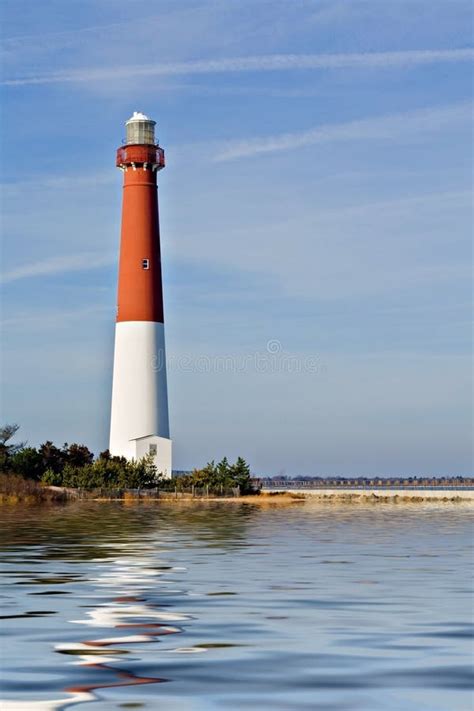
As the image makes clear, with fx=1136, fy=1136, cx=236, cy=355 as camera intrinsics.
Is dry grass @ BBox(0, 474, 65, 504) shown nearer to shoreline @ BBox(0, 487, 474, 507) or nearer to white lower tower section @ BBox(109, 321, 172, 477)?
shoreline @ BBox(0, 487, 474, 507)

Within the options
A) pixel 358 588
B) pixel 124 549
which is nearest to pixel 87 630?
pixel 358 588

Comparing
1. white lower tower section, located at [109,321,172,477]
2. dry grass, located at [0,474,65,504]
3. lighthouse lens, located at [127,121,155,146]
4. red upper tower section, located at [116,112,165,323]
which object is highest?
lighthouse lens, located at [127,121,155,146]

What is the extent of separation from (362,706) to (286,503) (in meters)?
56.6

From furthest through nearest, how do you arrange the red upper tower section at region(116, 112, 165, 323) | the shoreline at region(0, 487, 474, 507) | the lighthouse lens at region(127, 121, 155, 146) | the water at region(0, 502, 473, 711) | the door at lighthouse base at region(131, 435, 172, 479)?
1. the lighthouse lens at region(127, 121, 155, 146)
2. the door at lighthouse base at region(131, 435, 172, 479)
3. the red upper tower section at region(116, 112, 165, 323)
4. the shoreline at region(0, 487, 474, 507)
5. the water at region(0, 502, 473, 711)

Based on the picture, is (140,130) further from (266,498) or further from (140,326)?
(266,498)

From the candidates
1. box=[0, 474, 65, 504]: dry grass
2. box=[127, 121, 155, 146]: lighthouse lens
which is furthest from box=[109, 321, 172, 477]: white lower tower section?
box=[127, 121, 155, 146]: lighthouse lens

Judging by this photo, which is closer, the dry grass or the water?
the water

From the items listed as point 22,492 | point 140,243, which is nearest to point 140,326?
point 140,243

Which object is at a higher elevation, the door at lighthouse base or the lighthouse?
the lighthouse

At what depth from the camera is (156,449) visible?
6350 centimetres

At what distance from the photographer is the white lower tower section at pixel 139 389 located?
61219mm

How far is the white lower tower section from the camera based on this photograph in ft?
201

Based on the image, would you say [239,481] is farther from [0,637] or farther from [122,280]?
[0,637]

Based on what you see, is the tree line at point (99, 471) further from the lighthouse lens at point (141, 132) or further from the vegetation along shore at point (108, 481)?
the lighthouse lens at point (141, 132)
